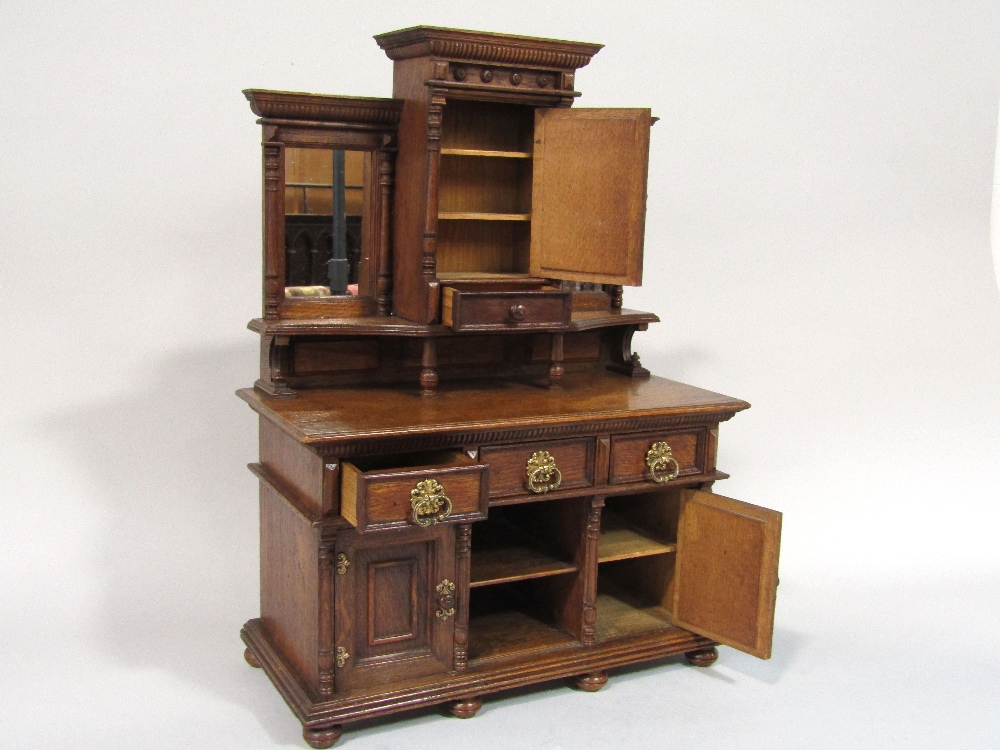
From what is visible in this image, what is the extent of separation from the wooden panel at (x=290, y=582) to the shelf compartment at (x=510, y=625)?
0.56m

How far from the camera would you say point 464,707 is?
417 centimetres

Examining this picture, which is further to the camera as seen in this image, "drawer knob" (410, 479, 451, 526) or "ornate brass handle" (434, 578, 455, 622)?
"ornate brass handle" (434, 578, 455, 622)

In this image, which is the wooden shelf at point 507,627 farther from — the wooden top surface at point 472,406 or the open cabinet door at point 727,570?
the wooden top surface at point 472,406

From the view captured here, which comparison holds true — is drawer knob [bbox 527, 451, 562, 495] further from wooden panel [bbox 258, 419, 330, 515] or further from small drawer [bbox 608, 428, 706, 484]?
wooden panel [bbox 258, 419, 330, 515]

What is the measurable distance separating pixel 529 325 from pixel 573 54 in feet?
3.11

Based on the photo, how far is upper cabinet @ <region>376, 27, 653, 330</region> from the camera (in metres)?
4.26

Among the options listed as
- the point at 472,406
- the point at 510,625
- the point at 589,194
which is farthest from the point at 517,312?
the point at 510,625

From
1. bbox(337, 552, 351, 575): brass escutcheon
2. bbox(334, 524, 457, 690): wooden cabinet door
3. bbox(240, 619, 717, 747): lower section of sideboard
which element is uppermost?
bbox(337, 552, 351, 575): brass escutcheon

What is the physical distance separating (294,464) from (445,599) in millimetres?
648

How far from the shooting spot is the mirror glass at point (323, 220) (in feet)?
14.1

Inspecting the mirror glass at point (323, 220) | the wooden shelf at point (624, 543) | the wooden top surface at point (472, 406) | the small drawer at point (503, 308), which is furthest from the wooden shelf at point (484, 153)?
the wooden shelf at point (624, 543)

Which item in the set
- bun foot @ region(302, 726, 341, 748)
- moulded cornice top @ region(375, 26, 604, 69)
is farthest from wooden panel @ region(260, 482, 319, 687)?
moulded cornice top @ region(375, 26, 604, 69)

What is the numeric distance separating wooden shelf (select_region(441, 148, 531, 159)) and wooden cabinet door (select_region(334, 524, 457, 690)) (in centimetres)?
129

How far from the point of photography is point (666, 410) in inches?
171
